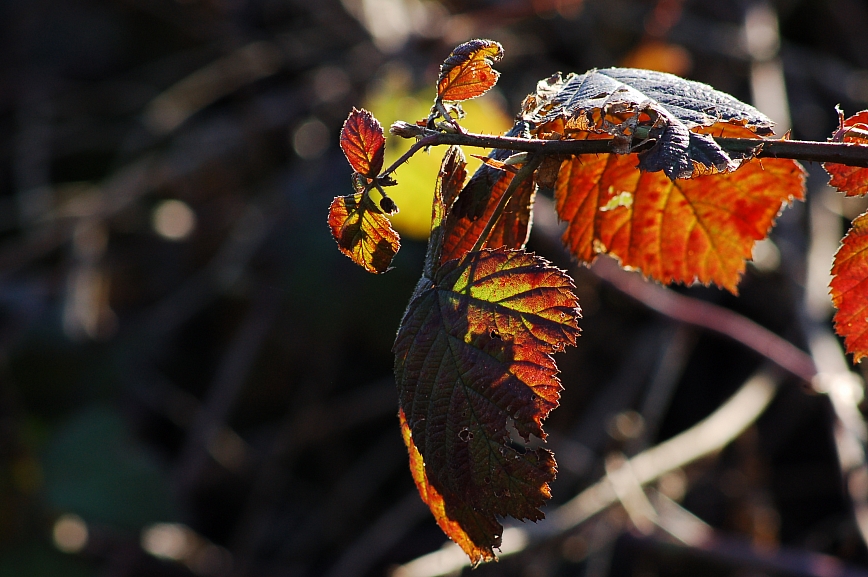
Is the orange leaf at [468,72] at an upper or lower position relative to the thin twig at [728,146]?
upper

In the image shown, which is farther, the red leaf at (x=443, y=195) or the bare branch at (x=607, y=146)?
the red leaf at (x=443, y=195)

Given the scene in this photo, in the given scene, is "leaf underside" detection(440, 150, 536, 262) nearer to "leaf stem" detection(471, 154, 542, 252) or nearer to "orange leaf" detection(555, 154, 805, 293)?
"leaf stem" detection(471, 154, 542, 252)

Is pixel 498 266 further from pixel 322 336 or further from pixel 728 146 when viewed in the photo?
pixel 322 336

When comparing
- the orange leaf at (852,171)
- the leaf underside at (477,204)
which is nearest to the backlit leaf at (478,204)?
the leaf underside at (477,204)

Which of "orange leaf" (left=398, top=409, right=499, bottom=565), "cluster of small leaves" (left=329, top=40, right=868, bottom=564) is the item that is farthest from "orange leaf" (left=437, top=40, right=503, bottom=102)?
"orange leaf" (left=398, top=409, right=499, bottom=565)

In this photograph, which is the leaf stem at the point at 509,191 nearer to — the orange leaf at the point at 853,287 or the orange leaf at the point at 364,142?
the orange leaf at the point at 364,142

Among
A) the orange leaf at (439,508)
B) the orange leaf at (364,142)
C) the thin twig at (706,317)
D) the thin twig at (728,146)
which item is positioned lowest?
the thin twig at (706,317)

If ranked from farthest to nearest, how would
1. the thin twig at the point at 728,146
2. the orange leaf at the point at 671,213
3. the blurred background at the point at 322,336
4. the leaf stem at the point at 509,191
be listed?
1. the blurred background at the point at 322,336
2. the orange leaf at the point at 671,213
3. the leaf stem at the point at 509,191
4. the thin twig at the point at 728,146
